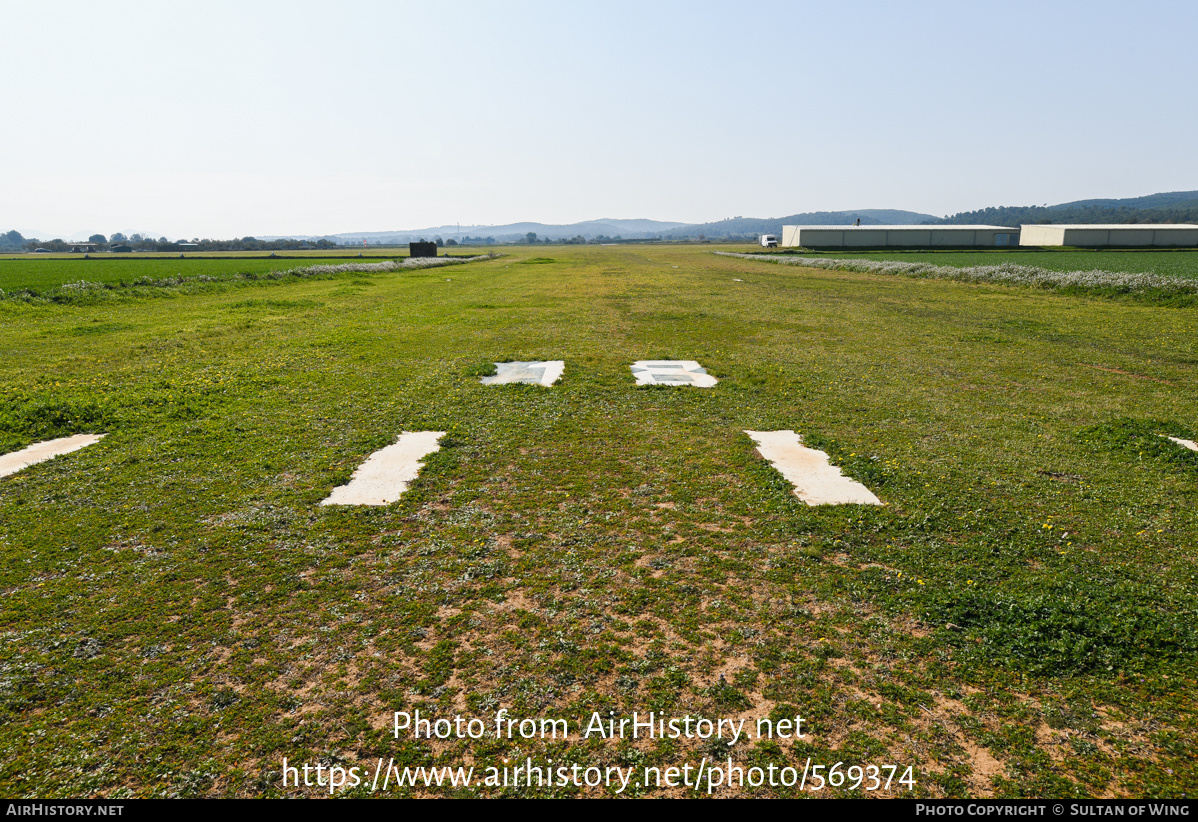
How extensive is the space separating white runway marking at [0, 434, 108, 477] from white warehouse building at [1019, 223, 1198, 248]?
10118 centimetres

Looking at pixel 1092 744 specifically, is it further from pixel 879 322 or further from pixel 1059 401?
pixel 879 322

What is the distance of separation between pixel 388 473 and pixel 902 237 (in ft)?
303

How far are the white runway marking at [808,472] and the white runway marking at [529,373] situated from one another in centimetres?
445

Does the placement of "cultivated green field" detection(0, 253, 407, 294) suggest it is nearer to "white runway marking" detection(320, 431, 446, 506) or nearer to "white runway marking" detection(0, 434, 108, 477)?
"white runway marking" detection(0, 434, 108, 477)

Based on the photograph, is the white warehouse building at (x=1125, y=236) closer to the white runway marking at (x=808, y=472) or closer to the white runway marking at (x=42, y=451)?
the white runway marking at (x=808, y=472)

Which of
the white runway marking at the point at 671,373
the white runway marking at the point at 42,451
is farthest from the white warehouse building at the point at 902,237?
the white runway marking at the point at 42,451

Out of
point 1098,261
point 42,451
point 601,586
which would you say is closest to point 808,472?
point 601,586

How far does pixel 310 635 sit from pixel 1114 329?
22.1 metres

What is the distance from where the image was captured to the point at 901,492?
6.16 meters

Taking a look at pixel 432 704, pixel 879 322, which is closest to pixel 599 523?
pixel 432 704

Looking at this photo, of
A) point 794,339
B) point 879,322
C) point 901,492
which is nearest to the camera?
point 901,492

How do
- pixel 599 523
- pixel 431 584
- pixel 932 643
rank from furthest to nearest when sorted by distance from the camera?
1. pixel 599 523
2. pixel 431 584
3. pixel 932 643

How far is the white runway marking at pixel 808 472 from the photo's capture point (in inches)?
239

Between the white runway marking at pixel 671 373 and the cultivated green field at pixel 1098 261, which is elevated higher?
the cultivated green field at pixel 1098 261
